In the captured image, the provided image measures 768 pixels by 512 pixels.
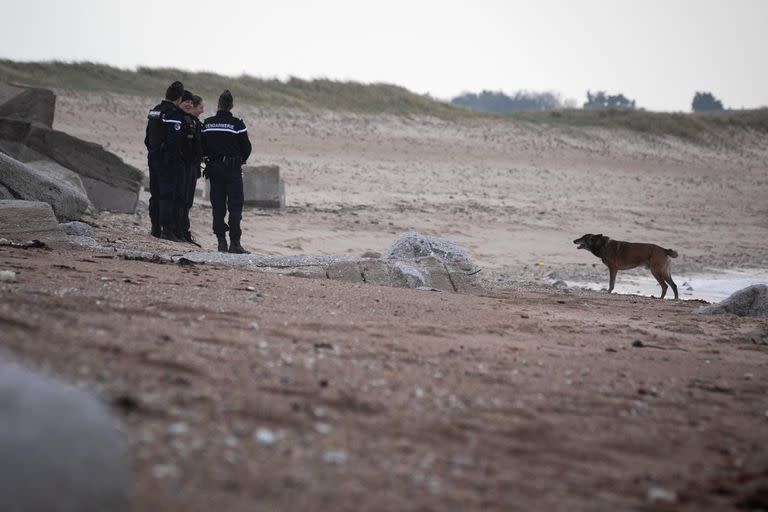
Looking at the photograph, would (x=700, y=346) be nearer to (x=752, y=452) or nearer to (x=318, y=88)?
(x=752, y=452)

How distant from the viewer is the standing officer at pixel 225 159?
1070 cm

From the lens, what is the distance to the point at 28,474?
222 centimetres

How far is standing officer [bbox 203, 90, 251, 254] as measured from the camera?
35.1ft

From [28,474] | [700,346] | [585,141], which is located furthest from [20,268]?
[585,141]

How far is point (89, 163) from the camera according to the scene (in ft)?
46.7

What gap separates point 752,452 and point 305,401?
192 cm

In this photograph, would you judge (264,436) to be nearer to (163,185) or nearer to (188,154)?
(163,185)

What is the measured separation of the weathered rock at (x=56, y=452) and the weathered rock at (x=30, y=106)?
13369 millimetres

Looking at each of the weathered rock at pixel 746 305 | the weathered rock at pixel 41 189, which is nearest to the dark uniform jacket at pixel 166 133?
the weathered rock at pixel 41 189

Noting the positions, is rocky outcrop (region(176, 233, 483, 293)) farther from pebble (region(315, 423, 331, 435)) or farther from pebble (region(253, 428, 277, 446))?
pebble (region(253, 428, 277, 446))

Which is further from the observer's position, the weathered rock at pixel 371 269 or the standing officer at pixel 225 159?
the standing officer at pixel 225 159

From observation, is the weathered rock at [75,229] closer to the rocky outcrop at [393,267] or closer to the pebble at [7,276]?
the rocky outcrop at [393,267]

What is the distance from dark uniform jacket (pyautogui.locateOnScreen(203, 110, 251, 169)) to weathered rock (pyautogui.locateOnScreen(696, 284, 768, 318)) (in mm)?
5668

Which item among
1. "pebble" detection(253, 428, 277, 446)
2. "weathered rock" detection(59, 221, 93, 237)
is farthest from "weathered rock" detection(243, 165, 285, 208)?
"pebble" detection(253, 428, 277, 446)
